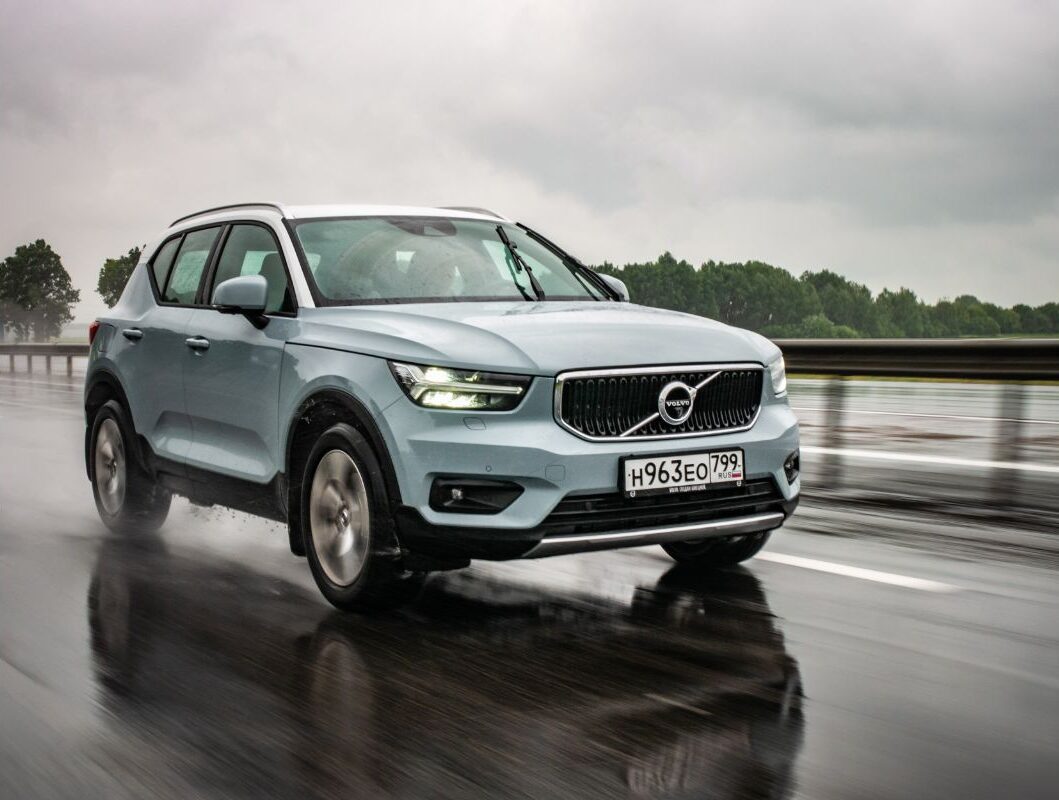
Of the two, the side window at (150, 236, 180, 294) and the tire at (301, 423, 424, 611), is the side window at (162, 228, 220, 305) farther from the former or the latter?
the tire at (301, 423, 424, 611)

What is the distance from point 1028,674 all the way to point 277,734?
7.62ft

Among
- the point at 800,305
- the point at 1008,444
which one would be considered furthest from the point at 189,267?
the point at 800,305

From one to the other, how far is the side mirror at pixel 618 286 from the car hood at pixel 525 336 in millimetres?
1236

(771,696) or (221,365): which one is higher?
(221,365)

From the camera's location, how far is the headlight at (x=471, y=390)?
4945 millimetres

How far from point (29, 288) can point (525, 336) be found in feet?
658

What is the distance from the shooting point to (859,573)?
601 cm

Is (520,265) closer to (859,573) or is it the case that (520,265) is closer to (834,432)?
(859,573)

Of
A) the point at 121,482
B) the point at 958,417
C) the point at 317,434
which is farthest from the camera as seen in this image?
the point at 958,417

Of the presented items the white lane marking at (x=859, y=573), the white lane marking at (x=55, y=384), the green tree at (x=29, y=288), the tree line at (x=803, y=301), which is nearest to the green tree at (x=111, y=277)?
the green tree at (x=29, y=288)

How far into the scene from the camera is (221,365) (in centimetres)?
623

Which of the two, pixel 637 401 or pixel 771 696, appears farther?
pixel 637 401

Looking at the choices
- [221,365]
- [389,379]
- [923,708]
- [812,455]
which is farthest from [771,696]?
[812,455]

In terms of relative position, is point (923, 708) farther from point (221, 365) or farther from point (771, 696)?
point (221, 365)
